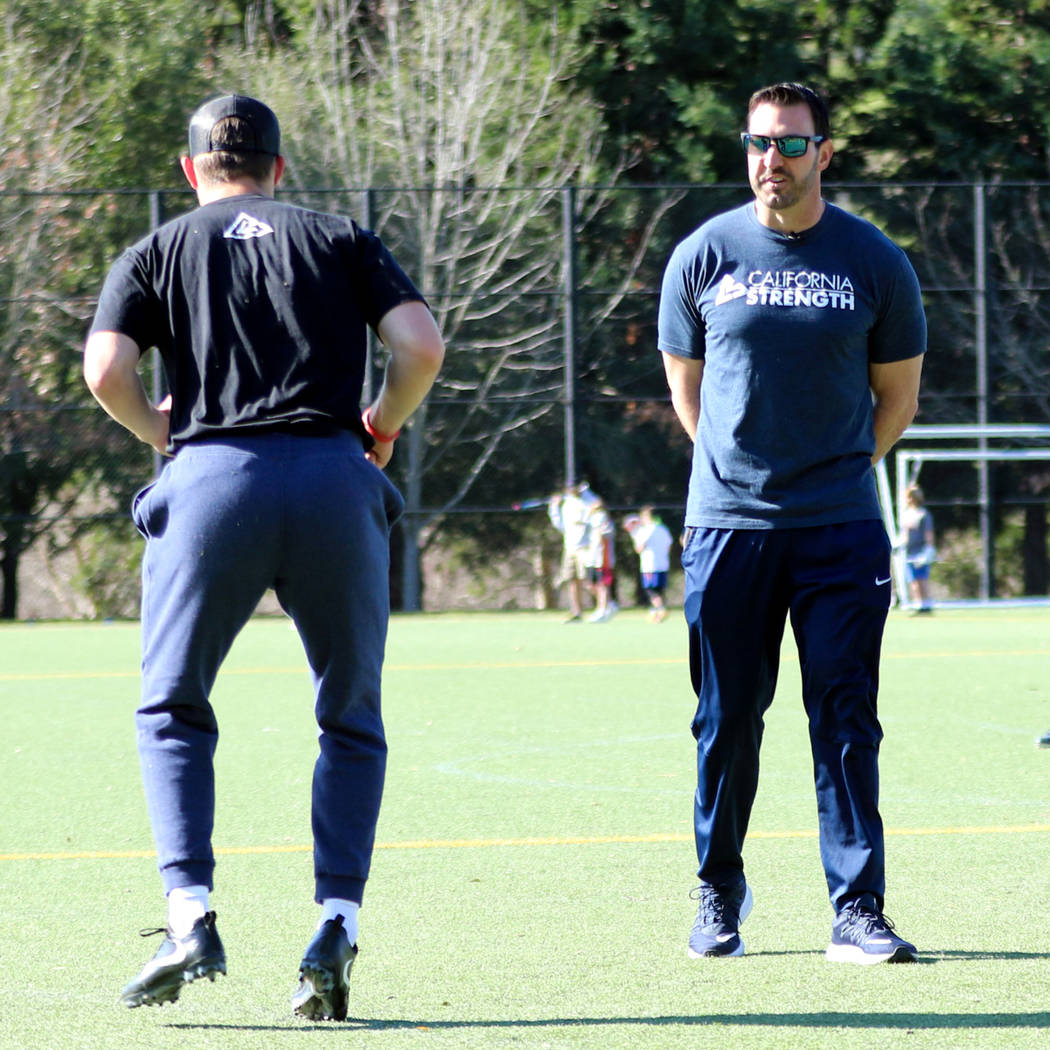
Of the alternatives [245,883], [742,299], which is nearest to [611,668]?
[245,883]

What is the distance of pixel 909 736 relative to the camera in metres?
9.05

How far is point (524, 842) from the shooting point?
20.0 ft

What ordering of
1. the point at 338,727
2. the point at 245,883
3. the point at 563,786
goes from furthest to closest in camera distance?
the point at 563,786, the point at 245,883, the point at 338,727

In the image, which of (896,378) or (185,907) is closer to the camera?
(185,907)

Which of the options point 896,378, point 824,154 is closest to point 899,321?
point 896,378

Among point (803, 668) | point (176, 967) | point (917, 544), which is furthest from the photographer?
point (917, 544)

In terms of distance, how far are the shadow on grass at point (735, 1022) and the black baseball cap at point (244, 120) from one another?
1.85m

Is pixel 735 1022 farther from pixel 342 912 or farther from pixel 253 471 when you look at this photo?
pixel 253 471

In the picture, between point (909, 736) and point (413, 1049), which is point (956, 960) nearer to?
point (413, 1049)

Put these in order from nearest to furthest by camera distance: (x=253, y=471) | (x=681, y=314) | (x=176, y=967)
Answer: (x=176, y=967) < (x=253, y=471) < (x=681, y=314)

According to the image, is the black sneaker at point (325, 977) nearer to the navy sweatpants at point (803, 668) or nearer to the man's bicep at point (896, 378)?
the navy sweatpants at point (803, 668)

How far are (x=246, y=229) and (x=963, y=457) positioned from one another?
20.8 m

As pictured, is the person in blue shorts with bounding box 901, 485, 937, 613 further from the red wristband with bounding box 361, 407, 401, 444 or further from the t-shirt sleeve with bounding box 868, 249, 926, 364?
the red wristband with bounding box 361, 407, 401, 444

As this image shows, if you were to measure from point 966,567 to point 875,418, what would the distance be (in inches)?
870
